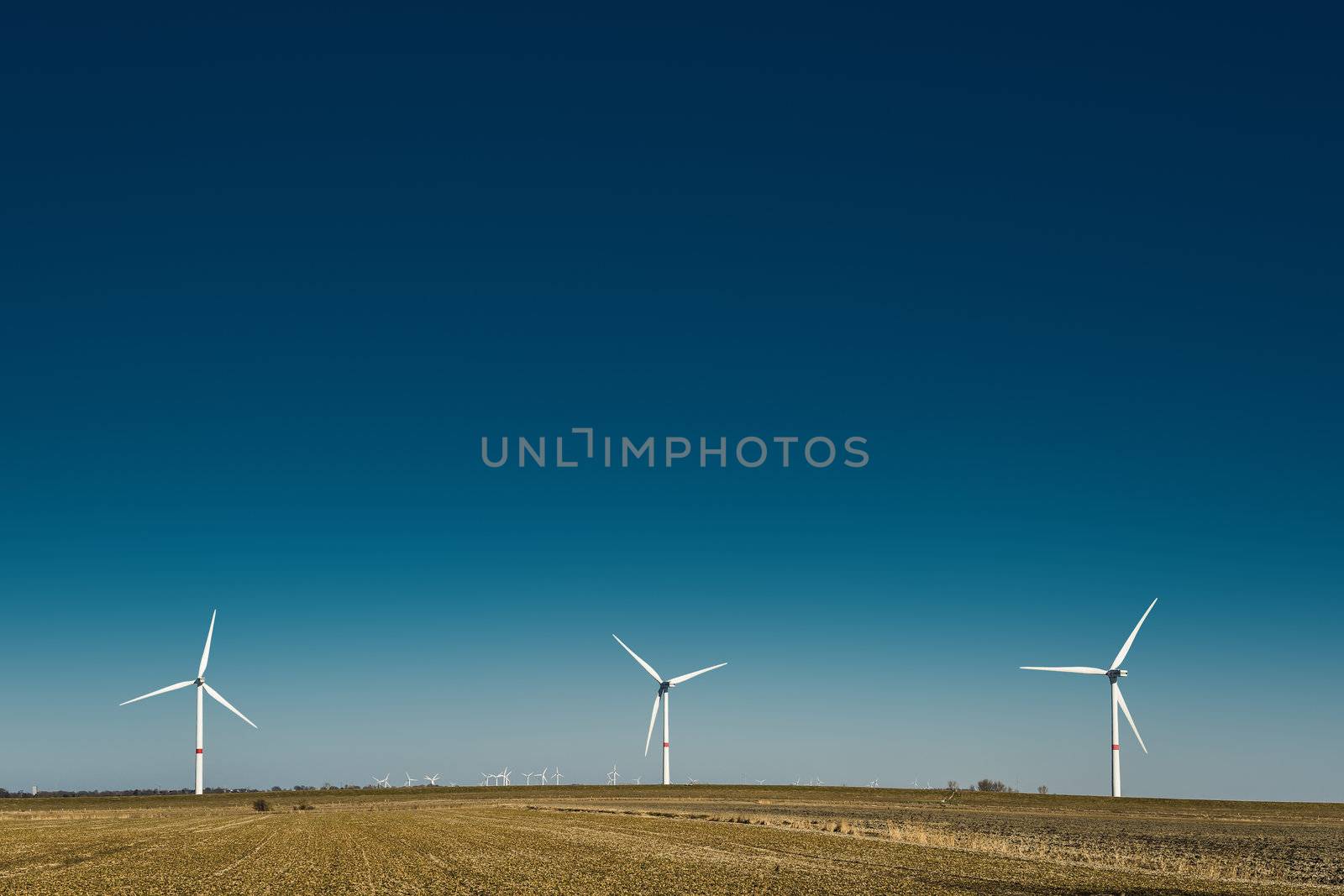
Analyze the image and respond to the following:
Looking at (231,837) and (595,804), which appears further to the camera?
(595,804)

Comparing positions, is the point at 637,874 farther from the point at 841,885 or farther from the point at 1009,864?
the point at 1009,864

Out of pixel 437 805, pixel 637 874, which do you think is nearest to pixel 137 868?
pixel 637 874

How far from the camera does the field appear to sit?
3228 cm

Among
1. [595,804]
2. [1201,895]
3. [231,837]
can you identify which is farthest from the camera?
[595,804]

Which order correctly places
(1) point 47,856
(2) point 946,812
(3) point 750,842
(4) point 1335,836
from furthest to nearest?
(2) point 946,812 → (4) point 1335,836 → (3) point 750,842 → (1) point 47,856

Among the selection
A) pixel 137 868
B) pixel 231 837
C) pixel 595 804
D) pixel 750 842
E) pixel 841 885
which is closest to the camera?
pixel 841 885

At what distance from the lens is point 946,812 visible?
3223 inches

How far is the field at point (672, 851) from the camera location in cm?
3228

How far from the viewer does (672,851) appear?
43000 millimetres

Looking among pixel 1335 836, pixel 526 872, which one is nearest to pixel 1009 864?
pixel 526 872

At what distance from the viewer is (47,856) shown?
41906mm

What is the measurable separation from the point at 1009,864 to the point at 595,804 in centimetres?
5828

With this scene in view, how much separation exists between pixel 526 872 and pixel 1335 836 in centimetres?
4554

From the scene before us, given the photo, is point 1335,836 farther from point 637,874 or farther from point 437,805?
point 437,805
